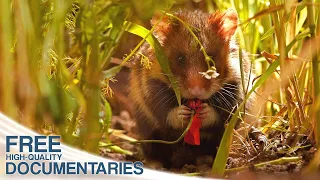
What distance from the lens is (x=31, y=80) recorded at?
185cm

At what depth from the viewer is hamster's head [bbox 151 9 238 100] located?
288cm

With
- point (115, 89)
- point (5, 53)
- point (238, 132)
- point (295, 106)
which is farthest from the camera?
point (115, 89)

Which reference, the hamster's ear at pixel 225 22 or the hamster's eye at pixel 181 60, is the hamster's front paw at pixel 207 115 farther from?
the hamster's ear at pixel 225 22

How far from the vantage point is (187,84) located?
9.43ft

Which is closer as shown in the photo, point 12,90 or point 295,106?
point 12,90

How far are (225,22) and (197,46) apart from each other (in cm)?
23

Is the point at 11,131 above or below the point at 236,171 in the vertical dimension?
above

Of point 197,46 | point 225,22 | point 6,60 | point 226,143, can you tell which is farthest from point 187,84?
point 6,60

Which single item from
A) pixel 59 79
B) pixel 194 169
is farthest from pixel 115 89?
pixel 59 79

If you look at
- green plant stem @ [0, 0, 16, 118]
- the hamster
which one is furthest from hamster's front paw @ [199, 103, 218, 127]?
green plant stem @ [0, 0, 16, 118]

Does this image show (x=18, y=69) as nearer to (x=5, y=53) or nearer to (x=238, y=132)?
(x=5, y=53)

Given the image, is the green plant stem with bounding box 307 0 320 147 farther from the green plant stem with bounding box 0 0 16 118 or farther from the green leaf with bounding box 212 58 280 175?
the green plant stem with bounding box 0 0 16 118

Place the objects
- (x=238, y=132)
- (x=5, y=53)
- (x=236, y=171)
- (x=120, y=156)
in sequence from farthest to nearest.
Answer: (x=120, y=156)
(x=238, y=132)
(x=236, y=171)
(x=5, y=53)

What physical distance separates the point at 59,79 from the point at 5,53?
28 cm
